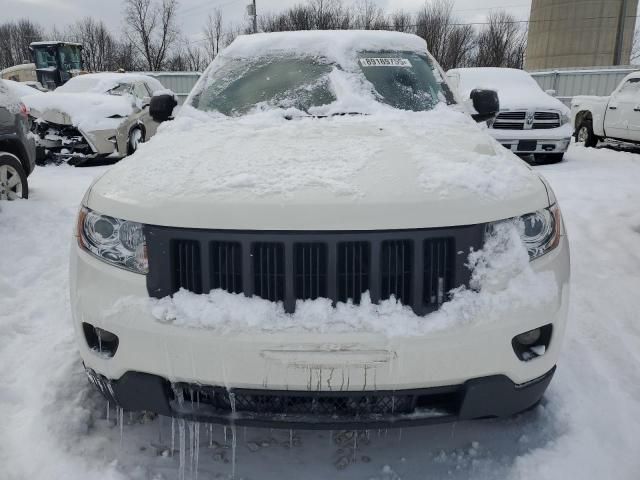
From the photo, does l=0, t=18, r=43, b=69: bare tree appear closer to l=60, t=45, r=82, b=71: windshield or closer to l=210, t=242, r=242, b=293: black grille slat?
l=60, t=45, r=82, b=71: windshield

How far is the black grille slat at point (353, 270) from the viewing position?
1.80 m

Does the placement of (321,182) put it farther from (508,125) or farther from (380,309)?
(508,125)

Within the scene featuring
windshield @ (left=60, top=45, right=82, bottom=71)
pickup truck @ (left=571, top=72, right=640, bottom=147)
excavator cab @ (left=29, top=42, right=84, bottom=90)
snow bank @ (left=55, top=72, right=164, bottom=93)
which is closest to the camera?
pickup truck @ (left=571, top=72, right=640, bottom=147)

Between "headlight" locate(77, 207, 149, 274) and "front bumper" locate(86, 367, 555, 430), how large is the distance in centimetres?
39

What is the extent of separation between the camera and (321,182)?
193 cm

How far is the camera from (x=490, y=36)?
48.2 m

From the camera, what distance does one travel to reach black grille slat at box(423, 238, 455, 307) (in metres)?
1.83

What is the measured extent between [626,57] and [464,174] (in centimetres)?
5235

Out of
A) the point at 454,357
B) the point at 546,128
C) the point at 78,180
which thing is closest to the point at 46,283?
the point at 454,357

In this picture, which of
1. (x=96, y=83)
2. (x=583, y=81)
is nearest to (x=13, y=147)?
(x=96, y=83)

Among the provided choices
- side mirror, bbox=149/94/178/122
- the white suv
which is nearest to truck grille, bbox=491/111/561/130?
side mirror, bbox=149/94/178/122

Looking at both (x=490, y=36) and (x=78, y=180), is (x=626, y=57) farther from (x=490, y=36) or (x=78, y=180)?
(x=78, y=180)

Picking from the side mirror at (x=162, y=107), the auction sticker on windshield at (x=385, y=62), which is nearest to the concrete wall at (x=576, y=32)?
the auction sticker on windshield at (x=385, y=62)

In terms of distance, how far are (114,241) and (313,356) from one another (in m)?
0.86
